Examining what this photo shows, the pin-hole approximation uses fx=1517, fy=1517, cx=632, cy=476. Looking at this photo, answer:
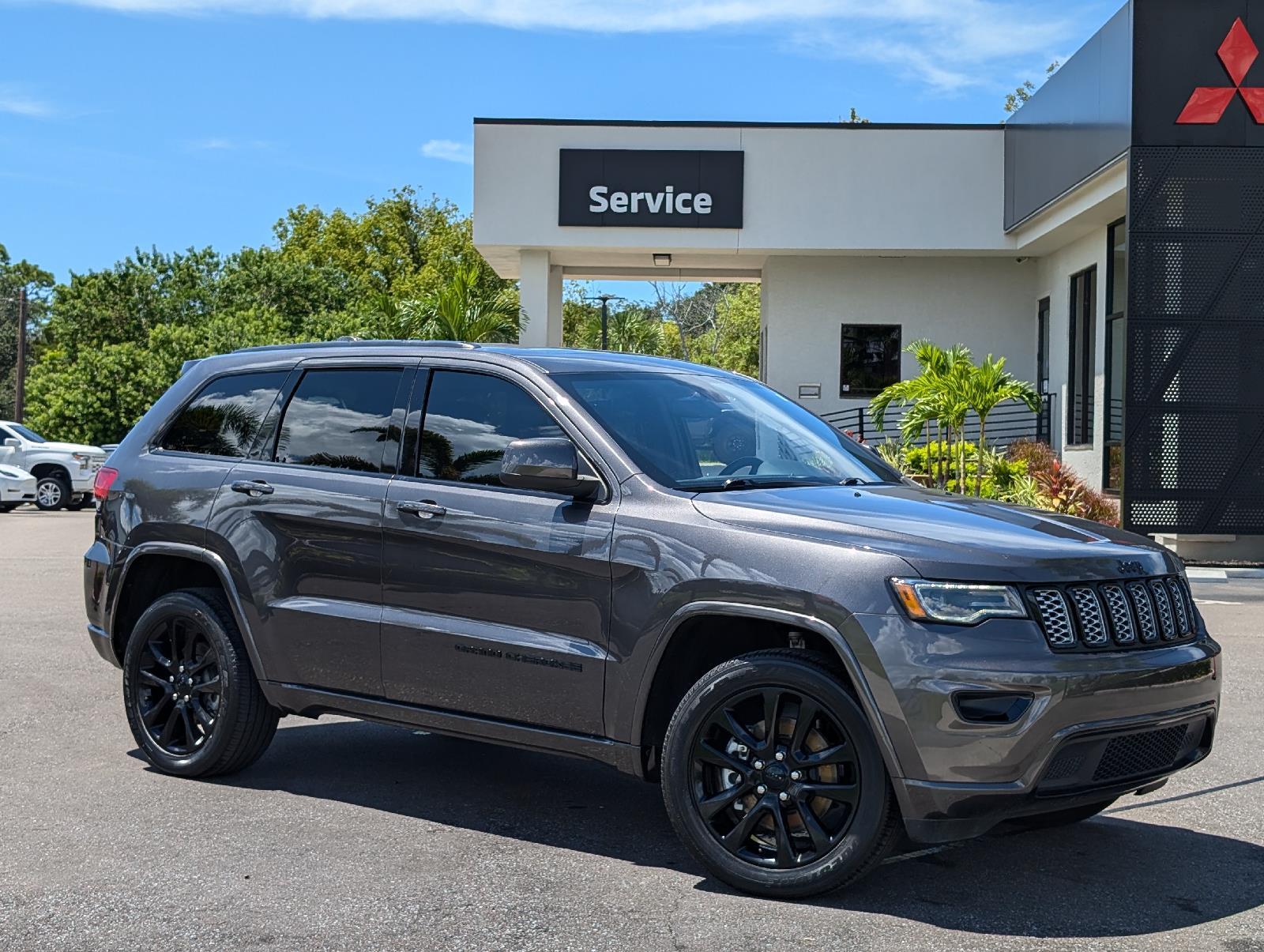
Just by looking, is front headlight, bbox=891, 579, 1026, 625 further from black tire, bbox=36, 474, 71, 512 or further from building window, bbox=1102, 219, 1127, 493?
black tire, bbox=36, 474, 71, 512

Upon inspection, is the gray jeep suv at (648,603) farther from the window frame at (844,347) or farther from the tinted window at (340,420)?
the window frame at (844,347)

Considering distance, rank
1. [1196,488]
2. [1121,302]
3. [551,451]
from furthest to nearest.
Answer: [1121,302], [1196,488], [551,451]

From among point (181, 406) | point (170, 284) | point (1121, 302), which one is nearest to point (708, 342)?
point (170, 284)

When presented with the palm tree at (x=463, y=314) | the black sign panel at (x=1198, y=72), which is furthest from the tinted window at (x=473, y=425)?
the palm tree at (x=463, y=314)

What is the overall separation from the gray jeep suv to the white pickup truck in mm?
25368

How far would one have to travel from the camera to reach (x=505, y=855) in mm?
5395

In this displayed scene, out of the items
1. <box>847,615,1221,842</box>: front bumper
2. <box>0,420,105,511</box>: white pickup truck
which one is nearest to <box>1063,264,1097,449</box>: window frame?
<box>0,420,105,511</box>: white pickup truck

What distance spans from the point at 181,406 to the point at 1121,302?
17606 mm

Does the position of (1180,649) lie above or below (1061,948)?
above

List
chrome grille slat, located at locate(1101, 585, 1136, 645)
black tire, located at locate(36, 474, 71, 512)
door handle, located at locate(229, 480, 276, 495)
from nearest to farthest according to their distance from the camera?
1. chrome grille slat, located at locate(1101, 585, 1136, 645)
2. door handle, located at locate(229, 480, 276, 495)
3. black tire, located at locate(36, 474, 71, 512)

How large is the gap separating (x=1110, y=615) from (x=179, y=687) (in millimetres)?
3963

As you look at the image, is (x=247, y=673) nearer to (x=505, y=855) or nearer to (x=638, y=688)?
(x=505, y=855)

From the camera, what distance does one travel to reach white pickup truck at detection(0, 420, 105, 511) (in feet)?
101

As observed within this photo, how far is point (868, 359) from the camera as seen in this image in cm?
2902
